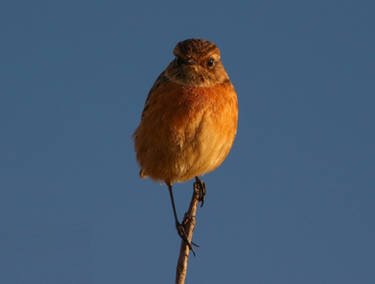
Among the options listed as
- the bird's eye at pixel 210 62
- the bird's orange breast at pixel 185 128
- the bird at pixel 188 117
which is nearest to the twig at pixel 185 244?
the bird at pixel 188 117

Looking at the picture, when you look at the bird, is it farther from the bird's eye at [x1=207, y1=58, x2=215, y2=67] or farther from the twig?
the twig

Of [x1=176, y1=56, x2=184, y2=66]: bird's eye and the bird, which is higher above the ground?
[x1=176, y1=56, x2=184, y2=66]: bird's eye

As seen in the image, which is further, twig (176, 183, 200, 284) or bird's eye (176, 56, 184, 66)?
bird's eye (176, 56, 184, 66)

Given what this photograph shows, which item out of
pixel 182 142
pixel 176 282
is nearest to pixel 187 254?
pixel 176 282

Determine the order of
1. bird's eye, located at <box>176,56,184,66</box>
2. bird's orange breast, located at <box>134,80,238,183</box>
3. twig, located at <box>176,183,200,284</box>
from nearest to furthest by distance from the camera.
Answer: twig, located at <box>176,183,200,284</box>, bird's orange breast, located at <box>134,80,238,183</box>, bird's eye, located at <box>176,56,184,66</box>

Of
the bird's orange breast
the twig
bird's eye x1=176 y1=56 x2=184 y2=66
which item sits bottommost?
the twig

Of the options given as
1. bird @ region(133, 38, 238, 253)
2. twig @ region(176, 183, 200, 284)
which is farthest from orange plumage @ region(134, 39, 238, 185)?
twig @ region(176, 183, 200, 284)

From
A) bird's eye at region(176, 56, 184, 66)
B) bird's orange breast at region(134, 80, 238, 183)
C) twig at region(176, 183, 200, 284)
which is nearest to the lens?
twig at region(176, 183, 200, 284)

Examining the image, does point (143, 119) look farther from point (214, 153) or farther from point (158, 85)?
point (214, 153)
